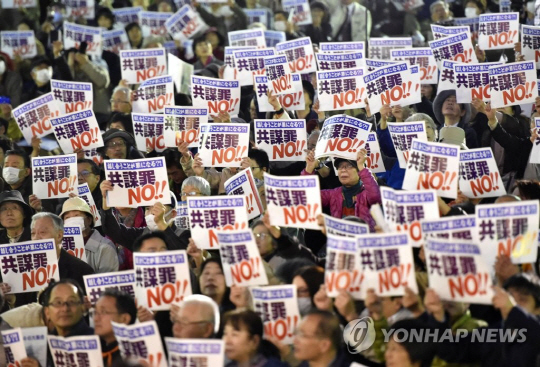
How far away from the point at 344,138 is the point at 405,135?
20.3 inches

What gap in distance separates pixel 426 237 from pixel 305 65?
5.72m

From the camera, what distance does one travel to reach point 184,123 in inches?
454

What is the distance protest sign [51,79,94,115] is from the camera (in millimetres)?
13031

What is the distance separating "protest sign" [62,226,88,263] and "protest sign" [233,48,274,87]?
3.66m

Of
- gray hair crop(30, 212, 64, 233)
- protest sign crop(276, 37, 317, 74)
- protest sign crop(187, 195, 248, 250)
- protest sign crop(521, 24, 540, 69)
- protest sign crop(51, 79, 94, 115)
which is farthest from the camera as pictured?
protest sign crop(51, 79, 94, 115)

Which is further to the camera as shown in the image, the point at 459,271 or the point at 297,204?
the point at 297,204

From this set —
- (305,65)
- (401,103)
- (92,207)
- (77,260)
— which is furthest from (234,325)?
(305,65)

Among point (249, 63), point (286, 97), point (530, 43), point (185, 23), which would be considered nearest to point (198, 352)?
point (286, 97)

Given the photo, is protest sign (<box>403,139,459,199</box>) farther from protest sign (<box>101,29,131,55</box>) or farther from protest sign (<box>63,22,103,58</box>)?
protest sign (<box>101,29,131,55</box>)

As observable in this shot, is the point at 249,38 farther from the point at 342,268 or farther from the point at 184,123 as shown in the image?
the point at 342,268

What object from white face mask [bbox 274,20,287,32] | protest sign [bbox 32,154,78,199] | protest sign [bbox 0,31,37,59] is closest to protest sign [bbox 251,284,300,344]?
protest sign [bbox 32,154,78,199]

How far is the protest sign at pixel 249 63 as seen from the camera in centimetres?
1283

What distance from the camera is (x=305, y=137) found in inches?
430

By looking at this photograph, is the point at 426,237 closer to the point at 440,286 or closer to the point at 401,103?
the point at 440,286
